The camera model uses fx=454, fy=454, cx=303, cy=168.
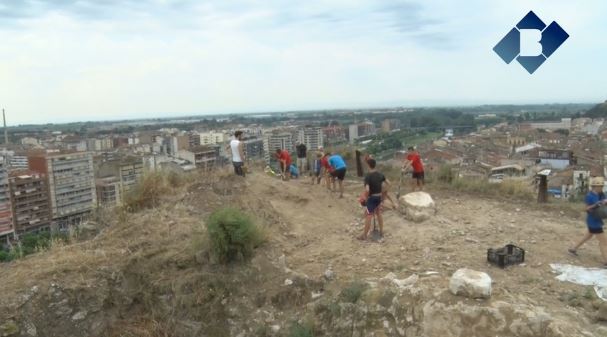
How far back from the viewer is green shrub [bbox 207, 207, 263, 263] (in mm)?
6438

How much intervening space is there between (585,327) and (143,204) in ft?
26.2

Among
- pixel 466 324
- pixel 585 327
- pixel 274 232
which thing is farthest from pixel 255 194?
pixel 585 327

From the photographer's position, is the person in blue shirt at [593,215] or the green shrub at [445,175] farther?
the green shrub at [445,175]

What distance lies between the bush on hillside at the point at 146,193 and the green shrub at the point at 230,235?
3.26 metres

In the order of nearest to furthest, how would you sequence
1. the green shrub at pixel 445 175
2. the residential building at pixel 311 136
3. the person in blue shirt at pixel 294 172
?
1. the green shrub at pixel 445 175
2. the person in blue shirt at pixel 294 172
3. the residential building at pixel 311 136

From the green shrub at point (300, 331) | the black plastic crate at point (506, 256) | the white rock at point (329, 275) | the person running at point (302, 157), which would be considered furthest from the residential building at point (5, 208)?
the black plastic crate at point (506, 256)

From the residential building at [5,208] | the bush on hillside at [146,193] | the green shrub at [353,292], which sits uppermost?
the bush on hillside at [146,193]

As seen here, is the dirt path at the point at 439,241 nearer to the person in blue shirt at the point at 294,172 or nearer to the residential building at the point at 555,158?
the person in blue shirt at the point at 294,172

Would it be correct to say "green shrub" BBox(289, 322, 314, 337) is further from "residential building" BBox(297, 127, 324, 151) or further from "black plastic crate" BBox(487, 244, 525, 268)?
"residential building" BBox(297, 127, 324, 151)

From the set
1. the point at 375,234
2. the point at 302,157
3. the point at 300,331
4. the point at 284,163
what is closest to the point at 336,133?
the point at 302,157

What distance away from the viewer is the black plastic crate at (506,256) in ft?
19.9

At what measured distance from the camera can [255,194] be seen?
31.0 feet

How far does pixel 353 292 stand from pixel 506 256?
223 centimetres

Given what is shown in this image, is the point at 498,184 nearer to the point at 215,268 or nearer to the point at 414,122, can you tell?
the point at 215,268
